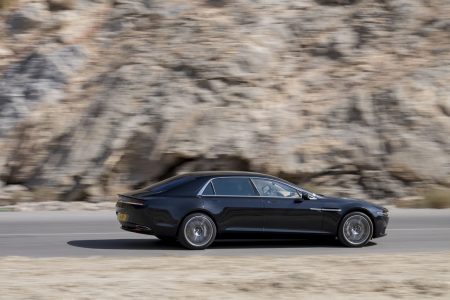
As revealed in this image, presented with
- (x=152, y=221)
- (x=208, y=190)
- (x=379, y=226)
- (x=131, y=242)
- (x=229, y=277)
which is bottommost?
(x=229, y=277)

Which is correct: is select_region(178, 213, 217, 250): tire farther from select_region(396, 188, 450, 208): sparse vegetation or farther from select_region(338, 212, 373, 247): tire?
select_region(396, 188, 450, 208): sparse vegetation

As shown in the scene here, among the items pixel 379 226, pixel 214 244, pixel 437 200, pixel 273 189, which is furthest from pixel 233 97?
pixel 379 226

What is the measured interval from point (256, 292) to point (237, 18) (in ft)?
69.6

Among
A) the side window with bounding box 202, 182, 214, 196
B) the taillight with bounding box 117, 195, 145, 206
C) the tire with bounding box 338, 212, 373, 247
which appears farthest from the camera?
the tire with bounding box 338, 212, 373, 247

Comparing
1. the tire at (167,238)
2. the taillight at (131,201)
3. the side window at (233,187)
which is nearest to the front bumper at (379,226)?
the side window at (233,187)

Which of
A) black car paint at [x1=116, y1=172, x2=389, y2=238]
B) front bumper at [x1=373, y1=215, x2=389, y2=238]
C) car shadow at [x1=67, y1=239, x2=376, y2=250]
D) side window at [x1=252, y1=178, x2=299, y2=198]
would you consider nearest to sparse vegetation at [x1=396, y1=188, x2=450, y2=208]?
car shadow at [x1=67, y1=239, x2=376, y2=250]

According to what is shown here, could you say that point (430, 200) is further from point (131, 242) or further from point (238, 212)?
point (131, 242)

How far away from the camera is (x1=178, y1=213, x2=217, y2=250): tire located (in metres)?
14.1

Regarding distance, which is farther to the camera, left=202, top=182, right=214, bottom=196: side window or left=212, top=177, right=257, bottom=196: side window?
left=212, top=177, right=257, bottom=196: side window

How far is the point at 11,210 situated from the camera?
2212 cm

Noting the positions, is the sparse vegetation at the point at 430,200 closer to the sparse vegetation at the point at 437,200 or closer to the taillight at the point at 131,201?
the sparse vegetation at the point at 437,200

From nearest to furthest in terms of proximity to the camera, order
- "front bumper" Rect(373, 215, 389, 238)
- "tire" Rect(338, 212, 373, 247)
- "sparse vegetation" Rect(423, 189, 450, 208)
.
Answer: "tire" Rect(338, 212, 373, 247) → "front bumper" Rect(373, 215, 389, 238) → "sparse vegetation" Rect(423, 189, 450, 208)

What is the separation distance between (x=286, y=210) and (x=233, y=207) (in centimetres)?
89

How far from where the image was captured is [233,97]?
88.3 feet
